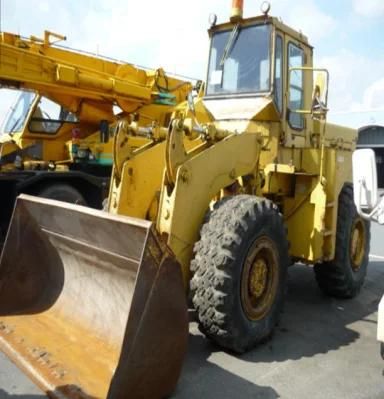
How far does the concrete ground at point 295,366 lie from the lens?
3106 millimetres

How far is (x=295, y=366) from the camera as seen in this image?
11.5 feet

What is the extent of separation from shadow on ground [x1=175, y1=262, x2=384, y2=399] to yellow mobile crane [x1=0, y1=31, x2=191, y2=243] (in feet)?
10.5

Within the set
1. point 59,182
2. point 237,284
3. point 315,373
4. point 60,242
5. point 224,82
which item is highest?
point 224,82

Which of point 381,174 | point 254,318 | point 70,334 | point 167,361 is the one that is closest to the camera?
point 167,361

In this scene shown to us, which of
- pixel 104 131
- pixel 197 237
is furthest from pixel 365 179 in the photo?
pixel 104 131

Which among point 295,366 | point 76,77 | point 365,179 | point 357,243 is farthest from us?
point 76,77

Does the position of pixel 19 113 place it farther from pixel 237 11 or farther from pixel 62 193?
pixel 237 11

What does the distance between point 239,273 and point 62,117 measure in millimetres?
5181

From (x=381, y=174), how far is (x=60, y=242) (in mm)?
17748

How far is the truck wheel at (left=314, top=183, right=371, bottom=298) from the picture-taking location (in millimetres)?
5023

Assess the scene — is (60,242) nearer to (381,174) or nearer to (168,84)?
(168,84)

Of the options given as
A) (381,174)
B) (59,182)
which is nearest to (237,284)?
(59,182)

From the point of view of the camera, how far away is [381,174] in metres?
18.9

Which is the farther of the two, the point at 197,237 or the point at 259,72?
the point at 259,72
